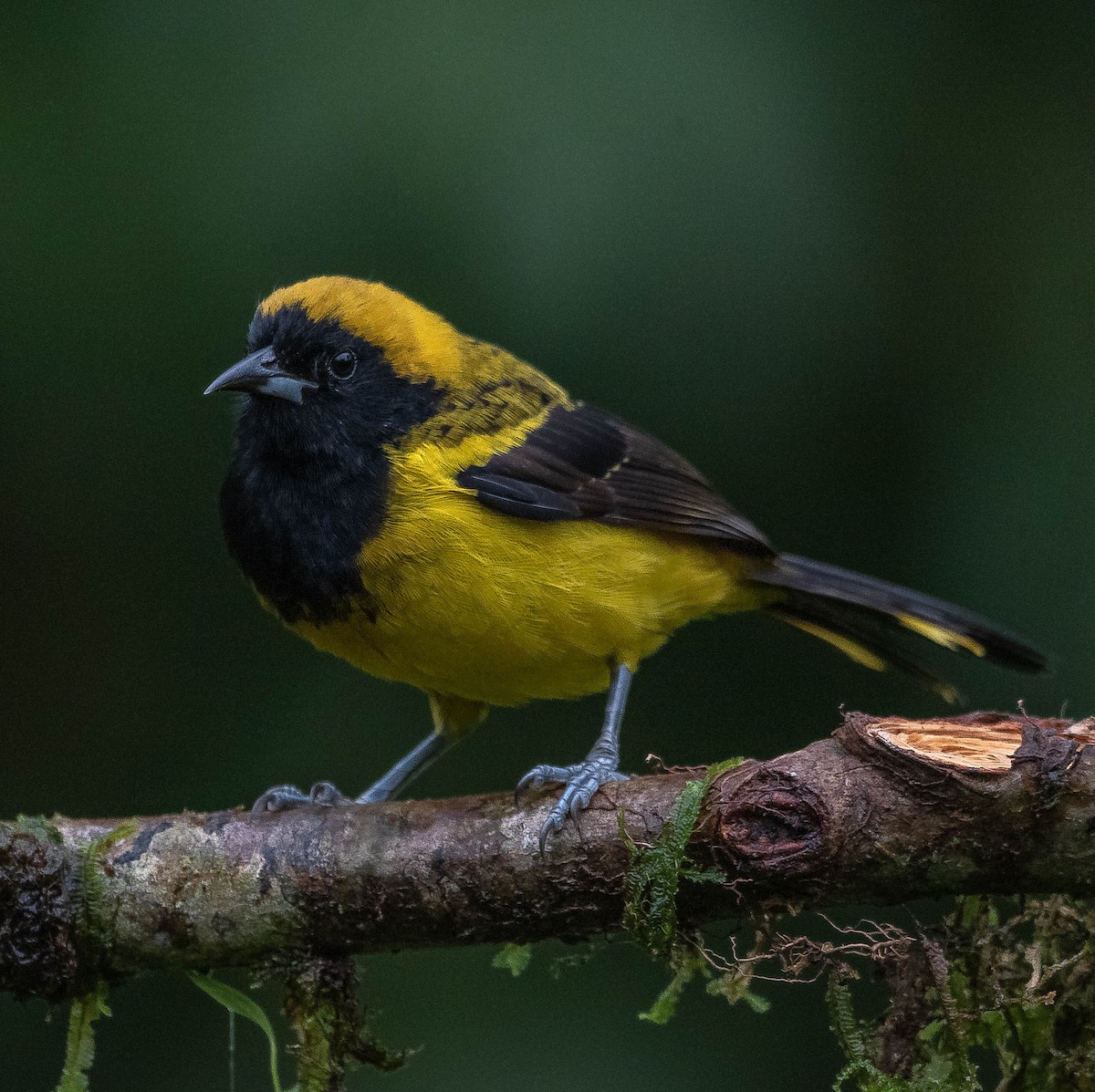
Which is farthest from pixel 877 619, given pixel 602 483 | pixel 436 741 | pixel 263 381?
pixel 263 381

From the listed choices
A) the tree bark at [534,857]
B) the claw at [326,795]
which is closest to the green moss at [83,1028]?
the tree bark at [534,857]

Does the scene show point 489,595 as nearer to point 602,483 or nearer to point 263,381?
point 602,483

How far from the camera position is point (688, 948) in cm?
311

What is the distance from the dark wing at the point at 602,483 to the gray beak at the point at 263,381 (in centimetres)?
59

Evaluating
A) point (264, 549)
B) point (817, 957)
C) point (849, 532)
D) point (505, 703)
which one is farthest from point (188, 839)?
point (849, 532)

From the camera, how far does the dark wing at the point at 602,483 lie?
3992 mm

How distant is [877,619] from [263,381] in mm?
2156

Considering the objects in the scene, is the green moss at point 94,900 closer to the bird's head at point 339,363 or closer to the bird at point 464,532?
the bird at point 464,532

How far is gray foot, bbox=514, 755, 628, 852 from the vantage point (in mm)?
3137

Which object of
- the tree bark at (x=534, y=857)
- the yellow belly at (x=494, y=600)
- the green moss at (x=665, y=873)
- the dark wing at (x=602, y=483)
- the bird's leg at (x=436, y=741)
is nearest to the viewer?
the tree bark at (x=534, y=857)

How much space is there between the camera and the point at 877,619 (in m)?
4.83

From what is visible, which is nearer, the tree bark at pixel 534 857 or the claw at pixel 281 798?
the tree bark at pixel 534 857

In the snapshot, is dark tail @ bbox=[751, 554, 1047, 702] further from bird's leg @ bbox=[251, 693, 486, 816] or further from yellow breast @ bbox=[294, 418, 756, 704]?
bird's leg @ bbox=[251, 693, 486, 816]

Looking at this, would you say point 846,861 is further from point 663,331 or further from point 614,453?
point 663,331
